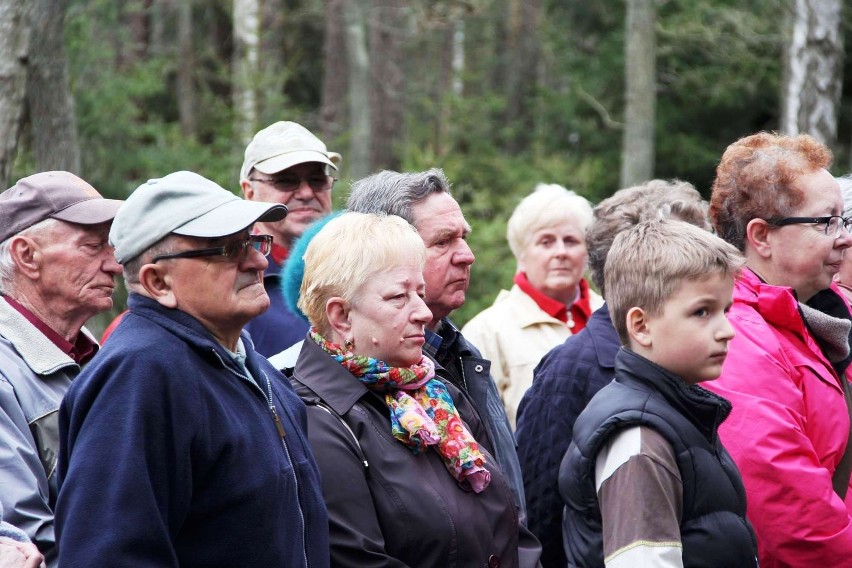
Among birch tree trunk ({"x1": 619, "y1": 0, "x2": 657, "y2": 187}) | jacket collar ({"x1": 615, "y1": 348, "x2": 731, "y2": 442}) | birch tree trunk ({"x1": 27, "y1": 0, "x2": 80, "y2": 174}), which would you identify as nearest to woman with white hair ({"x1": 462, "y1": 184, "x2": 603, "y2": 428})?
jacket collar ({"x1": 615, "y1": 348, "x2": 731, "y2": 442})

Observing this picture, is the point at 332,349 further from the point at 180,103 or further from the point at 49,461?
the point at 180,103

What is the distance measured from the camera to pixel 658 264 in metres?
3.10

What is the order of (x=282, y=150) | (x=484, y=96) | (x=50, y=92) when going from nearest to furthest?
(x=282, y=150) → (x=50, y=92) → (x=484, y=96)

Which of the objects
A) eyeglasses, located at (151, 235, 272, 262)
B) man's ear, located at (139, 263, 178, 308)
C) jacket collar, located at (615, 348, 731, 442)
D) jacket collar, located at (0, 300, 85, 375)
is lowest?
jacket collar, located at (615, 348, 731, 442)

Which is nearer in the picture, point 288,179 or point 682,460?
point 682,460

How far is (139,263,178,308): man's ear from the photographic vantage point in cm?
265

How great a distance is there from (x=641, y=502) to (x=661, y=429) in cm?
23

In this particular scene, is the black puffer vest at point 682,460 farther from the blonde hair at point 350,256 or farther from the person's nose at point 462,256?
the person's nose at point 462,256

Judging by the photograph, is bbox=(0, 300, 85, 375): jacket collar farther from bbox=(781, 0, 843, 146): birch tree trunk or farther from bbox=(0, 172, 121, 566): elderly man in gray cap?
bbox=(781, 0, 843, 146): birch tree trunk

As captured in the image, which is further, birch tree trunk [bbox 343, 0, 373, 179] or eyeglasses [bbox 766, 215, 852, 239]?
birch tree trunk [bbox 343, 0, 373, 179]

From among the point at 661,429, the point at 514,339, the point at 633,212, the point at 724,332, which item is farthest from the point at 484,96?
the point at 661,429

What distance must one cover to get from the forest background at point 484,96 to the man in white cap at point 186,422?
5816 mm

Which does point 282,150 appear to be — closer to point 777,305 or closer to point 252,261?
point 252,261

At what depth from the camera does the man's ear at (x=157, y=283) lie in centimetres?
265
